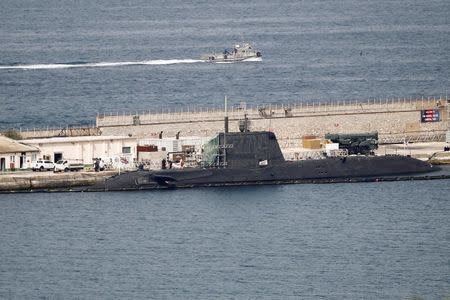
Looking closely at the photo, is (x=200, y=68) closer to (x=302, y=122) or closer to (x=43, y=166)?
(x=302, y=122)

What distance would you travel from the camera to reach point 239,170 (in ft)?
285

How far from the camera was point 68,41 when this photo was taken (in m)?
179

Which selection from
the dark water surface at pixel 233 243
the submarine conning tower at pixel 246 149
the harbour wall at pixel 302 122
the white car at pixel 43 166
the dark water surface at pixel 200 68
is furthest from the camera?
the dark water surface at pixel 200 68

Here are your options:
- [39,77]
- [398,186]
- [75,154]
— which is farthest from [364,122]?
[39,77]

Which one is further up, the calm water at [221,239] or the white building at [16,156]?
the white building at [16,156]

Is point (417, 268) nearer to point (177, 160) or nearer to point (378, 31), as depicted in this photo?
point (177, 160)

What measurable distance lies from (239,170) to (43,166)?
32.1 ft

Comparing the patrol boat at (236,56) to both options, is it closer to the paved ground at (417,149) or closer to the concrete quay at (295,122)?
the concrete quay at (295,122)

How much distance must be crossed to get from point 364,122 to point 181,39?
8484 cm

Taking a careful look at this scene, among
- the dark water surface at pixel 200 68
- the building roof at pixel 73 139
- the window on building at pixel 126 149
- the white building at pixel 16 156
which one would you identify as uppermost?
the dark water surface at pixel 200 68

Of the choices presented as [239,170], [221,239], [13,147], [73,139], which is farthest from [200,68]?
[221,239]

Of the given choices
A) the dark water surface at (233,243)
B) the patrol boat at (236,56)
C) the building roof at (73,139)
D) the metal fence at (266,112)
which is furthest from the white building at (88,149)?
the patrol boat at (236,56)

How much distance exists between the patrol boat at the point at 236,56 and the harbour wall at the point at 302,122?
55365 millimetres

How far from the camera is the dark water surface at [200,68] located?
127m
